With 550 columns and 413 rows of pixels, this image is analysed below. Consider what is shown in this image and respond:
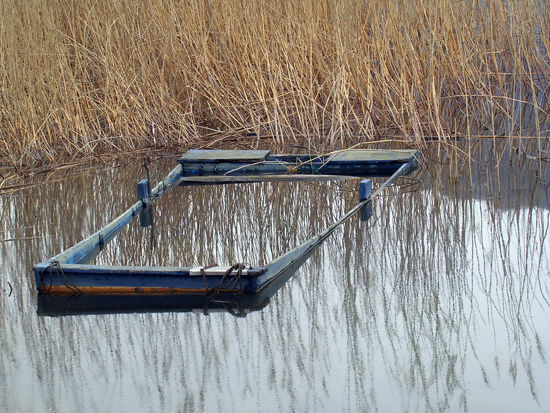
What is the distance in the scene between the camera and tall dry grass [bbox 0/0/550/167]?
4.93 meters

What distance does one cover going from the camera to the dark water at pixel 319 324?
6.00 ft

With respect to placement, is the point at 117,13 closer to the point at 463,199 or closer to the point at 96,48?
the point at 96,48

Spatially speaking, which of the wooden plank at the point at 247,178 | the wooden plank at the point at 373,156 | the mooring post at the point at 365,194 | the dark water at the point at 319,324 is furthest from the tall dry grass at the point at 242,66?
the dark water at the point at 319,324

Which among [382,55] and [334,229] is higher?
[382,55]

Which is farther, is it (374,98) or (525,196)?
(374,98)

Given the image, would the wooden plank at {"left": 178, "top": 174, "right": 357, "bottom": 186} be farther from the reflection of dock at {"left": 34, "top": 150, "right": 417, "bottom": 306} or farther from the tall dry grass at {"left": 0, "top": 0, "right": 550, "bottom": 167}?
the tall dry grass at {"left": 0, "top": 0, "right": 550, "bottom": 167}

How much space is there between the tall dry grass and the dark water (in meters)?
1.56

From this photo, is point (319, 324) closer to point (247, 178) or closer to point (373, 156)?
point (247, 178)

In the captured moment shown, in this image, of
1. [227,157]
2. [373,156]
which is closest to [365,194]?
[373,156]

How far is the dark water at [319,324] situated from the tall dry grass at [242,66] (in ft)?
5.11

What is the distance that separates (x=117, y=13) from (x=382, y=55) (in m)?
1.93

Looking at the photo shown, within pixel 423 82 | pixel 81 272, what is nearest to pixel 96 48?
pixel 423 82

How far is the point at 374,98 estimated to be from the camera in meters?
5.61

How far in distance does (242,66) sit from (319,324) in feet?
→ 11.2
